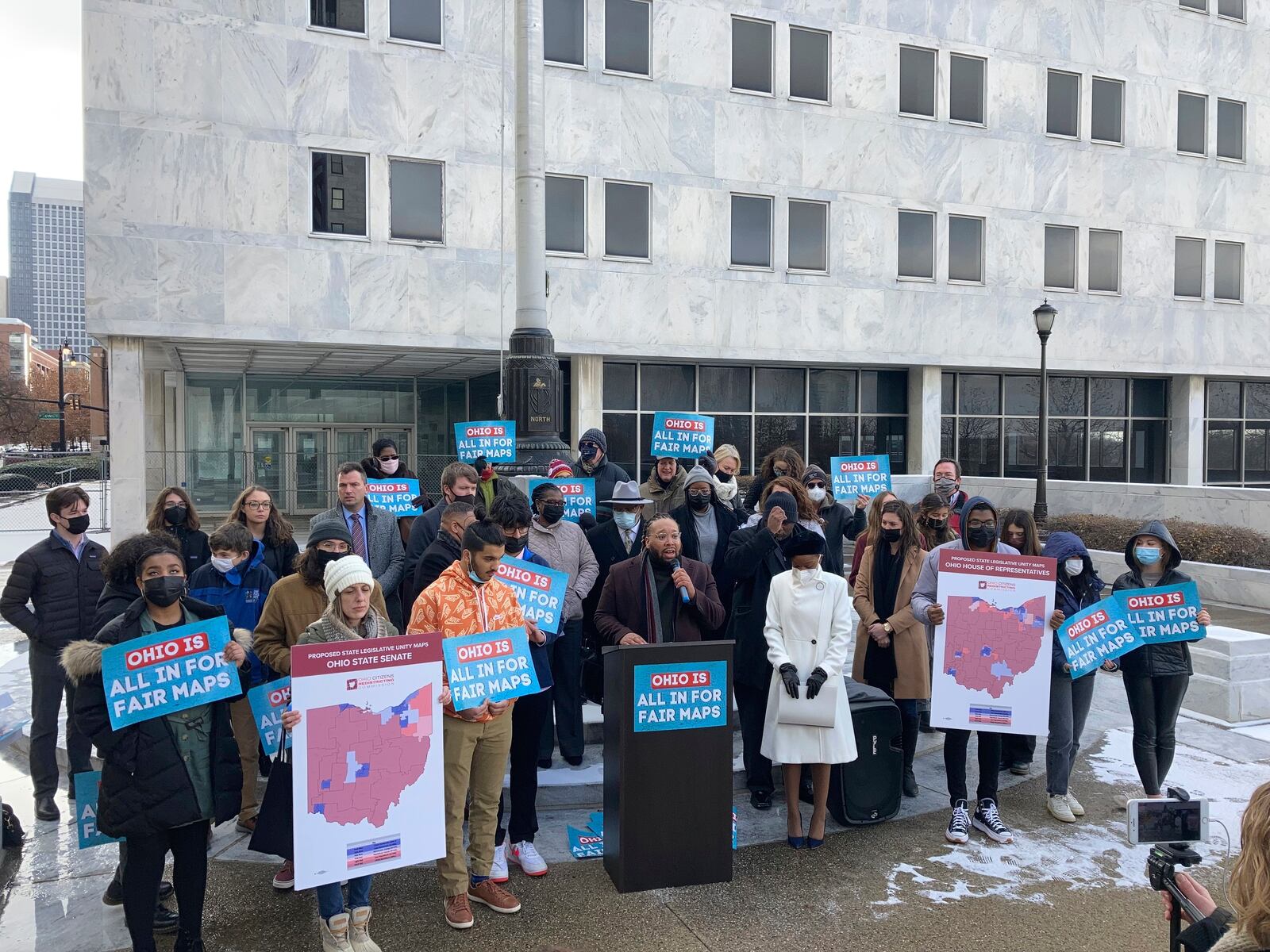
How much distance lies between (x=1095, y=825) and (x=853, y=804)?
166cm

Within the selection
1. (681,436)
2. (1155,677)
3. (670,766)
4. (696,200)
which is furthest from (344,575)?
(696,200)

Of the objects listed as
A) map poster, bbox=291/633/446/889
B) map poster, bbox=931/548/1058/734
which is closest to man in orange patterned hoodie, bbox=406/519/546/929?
map poster, bbox=291/633/446/889

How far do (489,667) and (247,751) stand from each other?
2153 mm

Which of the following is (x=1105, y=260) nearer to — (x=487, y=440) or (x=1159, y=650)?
(x=487, y=440)

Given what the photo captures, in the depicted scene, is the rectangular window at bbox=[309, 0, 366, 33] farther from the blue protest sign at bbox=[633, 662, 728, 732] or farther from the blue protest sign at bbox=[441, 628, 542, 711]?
the blue protest sign at bbox=[633, 662, 728, 732]

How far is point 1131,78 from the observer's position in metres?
26.0

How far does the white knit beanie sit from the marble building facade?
48.1ft

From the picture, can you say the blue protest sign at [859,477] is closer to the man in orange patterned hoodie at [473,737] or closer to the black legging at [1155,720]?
the black legging at [1155,720]

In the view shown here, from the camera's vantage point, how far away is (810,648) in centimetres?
608

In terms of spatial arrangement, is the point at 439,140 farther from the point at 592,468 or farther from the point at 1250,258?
the point at 1250,258

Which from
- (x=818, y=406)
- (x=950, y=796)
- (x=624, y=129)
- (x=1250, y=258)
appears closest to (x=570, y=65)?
(x=624, y=129)

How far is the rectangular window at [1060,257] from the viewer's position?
2520 cm

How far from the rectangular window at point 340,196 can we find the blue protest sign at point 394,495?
38.3 ft

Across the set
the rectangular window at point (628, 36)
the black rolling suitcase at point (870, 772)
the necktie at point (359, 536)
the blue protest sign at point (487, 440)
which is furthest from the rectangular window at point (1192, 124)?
the necktie at point (359, 536)
